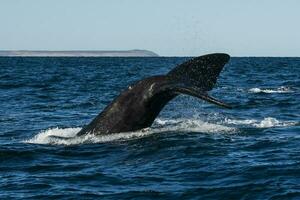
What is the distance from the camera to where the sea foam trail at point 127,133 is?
564 inches

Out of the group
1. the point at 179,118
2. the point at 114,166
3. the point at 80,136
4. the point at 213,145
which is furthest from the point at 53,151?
the point at 179,118

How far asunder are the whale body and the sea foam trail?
0.17m

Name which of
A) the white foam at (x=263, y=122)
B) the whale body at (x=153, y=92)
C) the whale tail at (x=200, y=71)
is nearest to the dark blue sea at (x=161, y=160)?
the white foam at (x=263, y=122)

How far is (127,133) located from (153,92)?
1218 mm

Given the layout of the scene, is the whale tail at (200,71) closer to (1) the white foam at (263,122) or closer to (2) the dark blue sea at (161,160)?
(2) the dark blue sea at (161,160)

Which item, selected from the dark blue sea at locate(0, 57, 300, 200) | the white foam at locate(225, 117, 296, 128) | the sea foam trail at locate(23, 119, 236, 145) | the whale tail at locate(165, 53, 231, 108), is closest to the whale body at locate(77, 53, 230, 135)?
the whale tail at locate(165, 53, 231, 108)

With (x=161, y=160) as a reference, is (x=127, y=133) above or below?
above

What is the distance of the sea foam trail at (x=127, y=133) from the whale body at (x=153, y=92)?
0.17 metres

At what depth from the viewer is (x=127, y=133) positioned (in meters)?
14.4

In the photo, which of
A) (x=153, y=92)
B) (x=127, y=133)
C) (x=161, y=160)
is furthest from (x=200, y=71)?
(x=161, y=160)

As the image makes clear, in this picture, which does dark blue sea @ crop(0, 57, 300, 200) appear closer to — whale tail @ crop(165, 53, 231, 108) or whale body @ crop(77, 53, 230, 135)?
whale body @ crop(77, 53, 230, 135)

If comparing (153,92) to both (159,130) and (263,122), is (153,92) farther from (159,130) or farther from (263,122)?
(263,122)

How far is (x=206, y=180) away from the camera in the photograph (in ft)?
35.2

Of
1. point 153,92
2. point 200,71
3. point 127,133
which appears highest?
point 200,71
